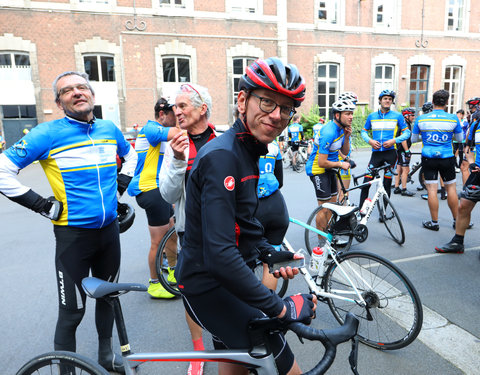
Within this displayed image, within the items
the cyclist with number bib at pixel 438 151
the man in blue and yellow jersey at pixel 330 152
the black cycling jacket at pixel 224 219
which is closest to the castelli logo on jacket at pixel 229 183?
the black cycling jacket at pixel 224 219

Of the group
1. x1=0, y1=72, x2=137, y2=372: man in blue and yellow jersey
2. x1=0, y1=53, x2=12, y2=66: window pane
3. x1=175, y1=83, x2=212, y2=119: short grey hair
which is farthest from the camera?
x1=0, y1=53, x2=12, y2=66: window pane

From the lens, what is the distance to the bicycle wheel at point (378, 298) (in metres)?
2.65

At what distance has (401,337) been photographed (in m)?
2.80

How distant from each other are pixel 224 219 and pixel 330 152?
12.2 feet

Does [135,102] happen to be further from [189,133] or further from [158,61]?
[189,133]

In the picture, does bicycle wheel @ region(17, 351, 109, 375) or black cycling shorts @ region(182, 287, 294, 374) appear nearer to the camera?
black cycling shorts @ region(182, 287, 294, 374)

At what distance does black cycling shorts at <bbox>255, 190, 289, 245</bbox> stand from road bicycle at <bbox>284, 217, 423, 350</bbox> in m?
0.36

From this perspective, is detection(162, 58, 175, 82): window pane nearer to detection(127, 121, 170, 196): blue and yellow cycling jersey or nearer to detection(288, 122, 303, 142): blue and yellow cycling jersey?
detection(288, 122, 303, 142): blue and yellow cycling jersey

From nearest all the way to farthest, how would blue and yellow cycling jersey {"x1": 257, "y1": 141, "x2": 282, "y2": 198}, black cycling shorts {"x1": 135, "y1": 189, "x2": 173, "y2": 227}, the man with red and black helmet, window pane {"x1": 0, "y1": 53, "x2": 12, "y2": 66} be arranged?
blue and yellow cycling jersey {"x1": 257, "y1": 141, "x2": 282, "y2": 198}
black cycling shorts {"x1": 135, "y1": 189, "x2": 173, "y2": 227}
the man with red and black helmet
window pane {"x1": 0, "y1": 53, "x2": 12, "y2": 66}

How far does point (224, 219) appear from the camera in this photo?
49.8 inches

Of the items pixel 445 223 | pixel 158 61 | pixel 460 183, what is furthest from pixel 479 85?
pixel 445 223

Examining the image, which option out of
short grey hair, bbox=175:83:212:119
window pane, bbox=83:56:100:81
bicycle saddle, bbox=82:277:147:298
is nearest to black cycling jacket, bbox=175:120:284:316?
bicycle saddle, bbox=82:277:147:298

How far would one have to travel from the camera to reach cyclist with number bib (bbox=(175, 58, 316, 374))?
1274mm

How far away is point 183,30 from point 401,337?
19.0 metres
